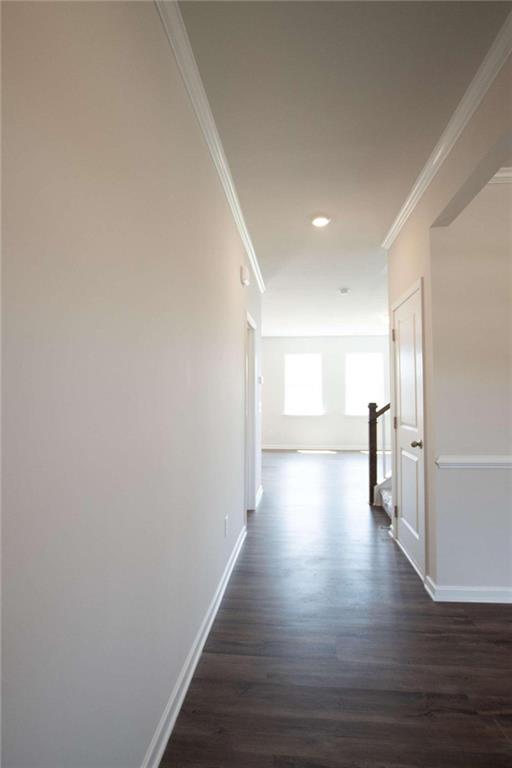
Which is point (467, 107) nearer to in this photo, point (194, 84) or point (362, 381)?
point (194, 84)

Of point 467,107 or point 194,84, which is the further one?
point 467,107

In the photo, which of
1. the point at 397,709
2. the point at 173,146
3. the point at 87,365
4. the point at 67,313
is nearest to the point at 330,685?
the point at 397,709

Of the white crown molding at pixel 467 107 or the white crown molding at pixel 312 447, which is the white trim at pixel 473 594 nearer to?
the white crown molding at pixel 467 107

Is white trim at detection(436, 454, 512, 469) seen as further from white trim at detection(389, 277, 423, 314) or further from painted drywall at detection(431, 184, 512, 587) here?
white trim at detection(389, 277, 423, 314)

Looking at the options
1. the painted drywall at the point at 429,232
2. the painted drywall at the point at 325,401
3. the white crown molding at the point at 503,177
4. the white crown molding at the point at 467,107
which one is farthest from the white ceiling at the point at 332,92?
the painted drywall at the point at 325,401

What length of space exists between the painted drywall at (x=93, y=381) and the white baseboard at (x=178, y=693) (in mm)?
56

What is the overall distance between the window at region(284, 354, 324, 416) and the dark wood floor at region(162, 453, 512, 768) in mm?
5987

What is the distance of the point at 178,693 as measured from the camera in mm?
1607

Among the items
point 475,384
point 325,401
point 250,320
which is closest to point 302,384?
point 325,401

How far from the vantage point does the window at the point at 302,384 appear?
9086 millimetres

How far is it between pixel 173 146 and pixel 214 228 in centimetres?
76

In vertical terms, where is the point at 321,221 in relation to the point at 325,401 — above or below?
above

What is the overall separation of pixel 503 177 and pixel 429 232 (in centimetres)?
→ 54

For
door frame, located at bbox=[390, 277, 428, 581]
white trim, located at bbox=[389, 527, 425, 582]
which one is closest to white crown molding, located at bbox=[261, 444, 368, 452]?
white trim, located at bbox=[389, 527, 425, 582]
